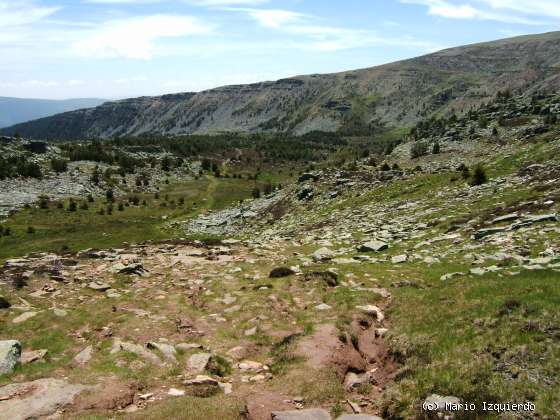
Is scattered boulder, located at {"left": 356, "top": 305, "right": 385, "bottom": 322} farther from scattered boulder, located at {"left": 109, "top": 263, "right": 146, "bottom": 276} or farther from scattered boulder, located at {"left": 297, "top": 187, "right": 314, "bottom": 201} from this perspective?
scattered boulder, located at {"left": 297, "top": 187, "right": 314, "bottom": 201}

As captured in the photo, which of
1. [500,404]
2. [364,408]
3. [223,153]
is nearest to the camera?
[500,404]

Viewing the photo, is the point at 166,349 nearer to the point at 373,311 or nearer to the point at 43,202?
the point at 373,311

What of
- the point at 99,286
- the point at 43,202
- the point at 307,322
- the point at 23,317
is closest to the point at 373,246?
the point at 307,322

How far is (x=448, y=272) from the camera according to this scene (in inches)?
898

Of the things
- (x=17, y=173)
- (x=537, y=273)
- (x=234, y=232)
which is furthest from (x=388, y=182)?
(x=17, y=173)

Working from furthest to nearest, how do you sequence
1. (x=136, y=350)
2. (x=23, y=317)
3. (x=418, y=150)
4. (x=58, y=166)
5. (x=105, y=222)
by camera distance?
(x=58, y=166) < (x=105, y=222) < (x=418, y=150) < (x=23, y=317) < (x=136, y=350)

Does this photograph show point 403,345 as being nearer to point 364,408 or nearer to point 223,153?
point 364,408

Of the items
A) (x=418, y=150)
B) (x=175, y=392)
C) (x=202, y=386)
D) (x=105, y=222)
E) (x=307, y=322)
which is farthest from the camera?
(x=105, y=222)

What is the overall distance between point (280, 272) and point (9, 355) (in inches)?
530

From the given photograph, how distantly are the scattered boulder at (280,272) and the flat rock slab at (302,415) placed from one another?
12586 millimetres

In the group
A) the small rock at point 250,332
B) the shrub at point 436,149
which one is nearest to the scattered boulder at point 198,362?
the small rock at point 250,332

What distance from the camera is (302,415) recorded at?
12.1 meters

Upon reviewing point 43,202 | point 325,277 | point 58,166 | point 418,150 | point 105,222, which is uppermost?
point 418,150

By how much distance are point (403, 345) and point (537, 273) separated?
725 centimetres
